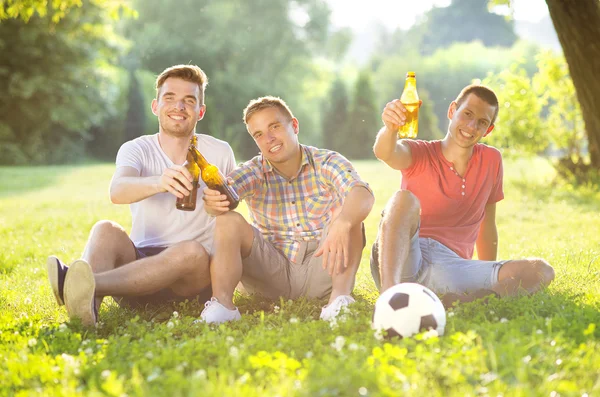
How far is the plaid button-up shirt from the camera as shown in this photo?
4531 mm

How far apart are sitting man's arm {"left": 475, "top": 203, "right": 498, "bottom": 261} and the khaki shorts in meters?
1.24

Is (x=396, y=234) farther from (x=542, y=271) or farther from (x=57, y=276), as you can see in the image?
(x=57, y=276)

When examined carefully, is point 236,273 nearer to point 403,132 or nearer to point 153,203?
point 153,203

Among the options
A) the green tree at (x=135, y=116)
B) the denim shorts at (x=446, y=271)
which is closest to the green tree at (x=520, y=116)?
the denim shorts at (x=446, y=271)

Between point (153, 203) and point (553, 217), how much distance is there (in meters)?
6.39

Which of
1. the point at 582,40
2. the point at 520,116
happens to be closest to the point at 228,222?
the point at 582,40

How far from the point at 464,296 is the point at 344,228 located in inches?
36.3

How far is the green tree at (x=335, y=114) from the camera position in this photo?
33.1 meters

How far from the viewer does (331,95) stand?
1319 inches

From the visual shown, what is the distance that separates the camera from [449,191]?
4.68 metres

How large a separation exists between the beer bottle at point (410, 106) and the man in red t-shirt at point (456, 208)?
83mm

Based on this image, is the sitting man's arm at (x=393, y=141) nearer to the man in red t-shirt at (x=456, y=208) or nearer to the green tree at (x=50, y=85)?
the man in red t-shirt at (x=456, y=208)

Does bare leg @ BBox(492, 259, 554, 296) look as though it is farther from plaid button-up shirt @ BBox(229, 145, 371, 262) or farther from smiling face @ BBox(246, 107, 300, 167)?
smiling face @ BBox(246, 107, 300, 167)

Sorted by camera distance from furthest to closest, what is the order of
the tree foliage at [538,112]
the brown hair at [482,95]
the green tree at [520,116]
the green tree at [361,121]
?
the green tree at [361,121] < the green tree at [520,116] < the tree foliage at [538,112] < the brown hair at [482,95]
